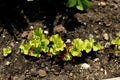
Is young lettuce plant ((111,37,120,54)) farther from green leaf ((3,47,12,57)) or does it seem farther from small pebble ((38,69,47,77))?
green leaf ((3,47,12,57))

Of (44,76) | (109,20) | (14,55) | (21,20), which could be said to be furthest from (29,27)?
(109,20)

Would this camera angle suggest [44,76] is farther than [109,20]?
No

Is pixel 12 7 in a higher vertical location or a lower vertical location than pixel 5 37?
higher

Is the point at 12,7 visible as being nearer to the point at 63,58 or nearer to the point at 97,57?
the point at 63,58

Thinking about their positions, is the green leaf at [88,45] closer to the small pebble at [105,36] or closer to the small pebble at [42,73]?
the small pebble at [105,36]

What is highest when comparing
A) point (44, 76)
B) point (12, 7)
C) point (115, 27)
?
point (12, 7)

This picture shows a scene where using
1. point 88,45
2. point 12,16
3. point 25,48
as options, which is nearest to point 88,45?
point 88,45

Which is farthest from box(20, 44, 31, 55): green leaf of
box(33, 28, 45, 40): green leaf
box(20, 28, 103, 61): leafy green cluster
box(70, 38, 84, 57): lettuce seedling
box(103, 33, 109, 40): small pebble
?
box(103, 33, 109, 40): small pebble
